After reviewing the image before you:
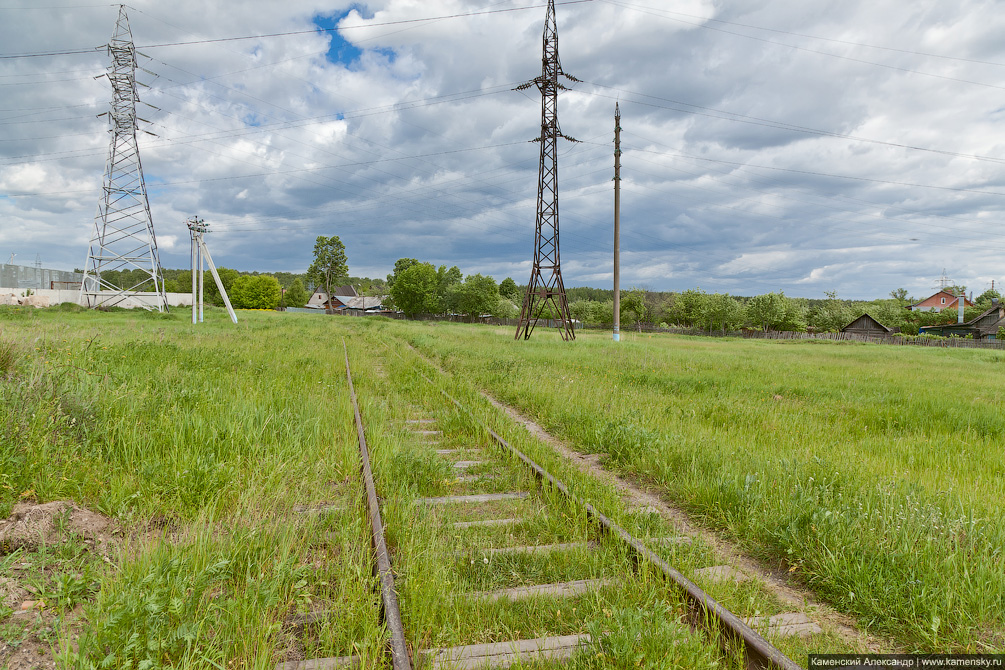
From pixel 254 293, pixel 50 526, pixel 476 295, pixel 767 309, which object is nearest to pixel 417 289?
pixel 476 295

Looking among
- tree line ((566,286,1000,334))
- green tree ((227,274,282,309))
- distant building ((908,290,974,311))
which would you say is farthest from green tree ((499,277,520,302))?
distant building ((908,290,974,311))

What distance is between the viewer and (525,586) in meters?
3.13

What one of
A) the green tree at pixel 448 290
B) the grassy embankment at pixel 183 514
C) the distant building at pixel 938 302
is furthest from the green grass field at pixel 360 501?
the distant building at pixel 938 302

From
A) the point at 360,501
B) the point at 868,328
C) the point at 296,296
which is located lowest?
the point at 360,501

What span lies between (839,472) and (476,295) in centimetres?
8012

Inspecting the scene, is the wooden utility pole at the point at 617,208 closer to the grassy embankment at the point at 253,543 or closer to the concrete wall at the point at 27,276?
the grassy embankment at the point at 253,543

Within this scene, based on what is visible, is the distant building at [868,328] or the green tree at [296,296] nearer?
the distant building at [868,328]

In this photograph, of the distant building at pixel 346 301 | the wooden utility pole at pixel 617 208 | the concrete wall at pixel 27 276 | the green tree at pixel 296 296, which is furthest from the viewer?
the distant building at pixel 346 301

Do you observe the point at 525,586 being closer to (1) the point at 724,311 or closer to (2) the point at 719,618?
(2) the point at 719,618

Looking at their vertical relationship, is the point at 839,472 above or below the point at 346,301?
below

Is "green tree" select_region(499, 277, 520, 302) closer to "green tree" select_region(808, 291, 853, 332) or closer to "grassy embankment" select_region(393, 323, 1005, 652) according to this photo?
"green tree" select_region(808, 291, 853, 332)

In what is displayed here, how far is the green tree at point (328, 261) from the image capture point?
99.2 m

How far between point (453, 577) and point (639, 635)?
1.21 m

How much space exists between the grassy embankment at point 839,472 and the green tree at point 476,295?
72704 mm
